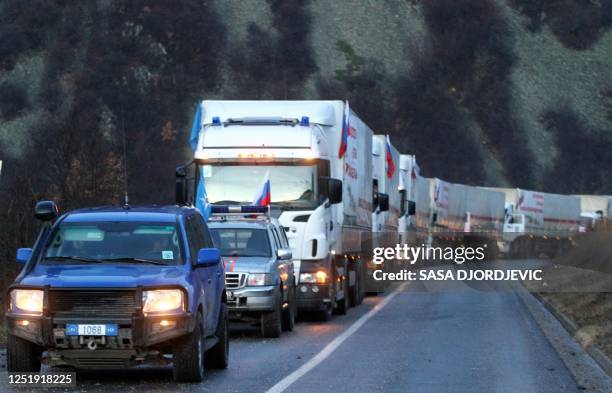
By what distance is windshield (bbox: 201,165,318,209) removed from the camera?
26.5 metres

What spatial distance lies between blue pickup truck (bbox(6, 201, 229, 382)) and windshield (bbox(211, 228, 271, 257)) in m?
7.56

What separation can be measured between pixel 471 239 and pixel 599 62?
161 ft

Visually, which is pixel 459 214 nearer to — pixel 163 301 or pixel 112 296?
pixel 163 301

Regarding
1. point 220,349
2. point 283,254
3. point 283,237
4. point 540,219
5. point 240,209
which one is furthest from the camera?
point 540,219

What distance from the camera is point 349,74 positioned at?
342 feet

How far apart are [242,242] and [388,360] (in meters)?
Answer: 5.89

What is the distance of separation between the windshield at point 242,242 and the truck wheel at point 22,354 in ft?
29.3

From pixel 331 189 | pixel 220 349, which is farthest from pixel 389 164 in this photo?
pixel 220 349

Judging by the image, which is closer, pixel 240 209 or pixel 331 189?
pixel 240 209

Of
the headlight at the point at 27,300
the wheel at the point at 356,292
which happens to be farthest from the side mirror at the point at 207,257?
the wheel at the point at 356,292

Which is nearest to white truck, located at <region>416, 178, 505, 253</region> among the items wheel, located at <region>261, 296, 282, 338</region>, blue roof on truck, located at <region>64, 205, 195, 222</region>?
wheel, located at <region>261, 296, 282, 338</region>

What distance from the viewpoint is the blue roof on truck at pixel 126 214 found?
623 inches

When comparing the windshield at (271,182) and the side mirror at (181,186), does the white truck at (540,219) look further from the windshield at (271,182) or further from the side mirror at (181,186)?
the side mirror at (181,186)

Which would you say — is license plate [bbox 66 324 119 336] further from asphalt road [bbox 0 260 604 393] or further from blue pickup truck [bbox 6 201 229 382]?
asphalt road [bbox 0 260 604 393]
